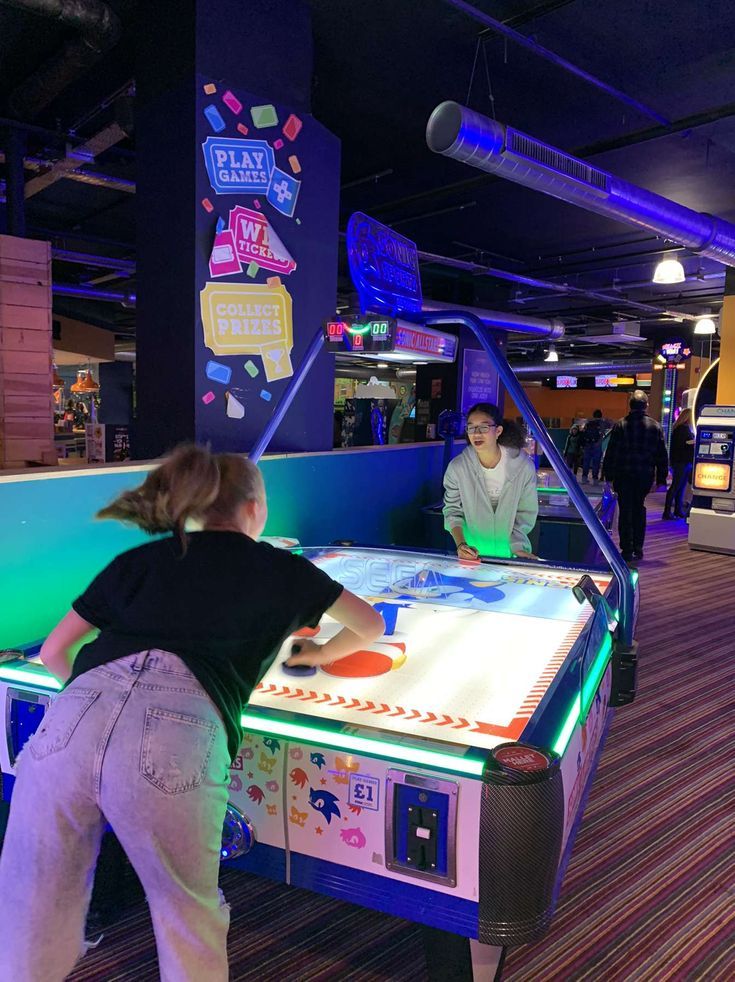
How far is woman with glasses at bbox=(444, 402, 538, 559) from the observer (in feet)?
11.4

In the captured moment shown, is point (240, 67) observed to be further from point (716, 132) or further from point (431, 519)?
point (716, 132)

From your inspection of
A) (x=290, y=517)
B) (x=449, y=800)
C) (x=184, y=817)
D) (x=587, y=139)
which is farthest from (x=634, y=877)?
(x=587, y=139)

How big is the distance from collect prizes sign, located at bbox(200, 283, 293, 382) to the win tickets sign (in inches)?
4.8

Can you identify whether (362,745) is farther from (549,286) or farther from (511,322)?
(549,286)

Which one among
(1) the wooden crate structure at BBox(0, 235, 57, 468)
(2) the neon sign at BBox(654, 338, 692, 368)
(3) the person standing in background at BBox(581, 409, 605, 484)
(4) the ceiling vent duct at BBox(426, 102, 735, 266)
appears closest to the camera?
(4) the ceiling vent duct at BBox(426, 102, 735, 266)

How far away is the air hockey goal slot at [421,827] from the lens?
137cm

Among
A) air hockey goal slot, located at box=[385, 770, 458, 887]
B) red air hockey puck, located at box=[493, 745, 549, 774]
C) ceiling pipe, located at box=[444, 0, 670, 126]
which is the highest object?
ceiling pipe, located at box=[444, 0, 670, 126]

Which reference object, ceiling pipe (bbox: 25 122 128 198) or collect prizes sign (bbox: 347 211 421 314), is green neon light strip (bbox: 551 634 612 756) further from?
ceiling pipe (bbox: 25 122 128 198)

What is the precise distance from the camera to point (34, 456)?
5648 mm

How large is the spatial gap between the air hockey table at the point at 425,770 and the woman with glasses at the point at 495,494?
1464 mm

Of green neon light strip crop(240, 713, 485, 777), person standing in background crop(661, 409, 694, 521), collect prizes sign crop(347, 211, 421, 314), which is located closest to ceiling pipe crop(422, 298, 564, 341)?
person standing in background crop(661, 409, 694, 521)

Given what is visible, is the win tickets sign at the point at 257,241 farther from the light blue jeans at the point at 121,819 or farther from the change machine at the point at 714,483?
the change machine at the point at 714,483

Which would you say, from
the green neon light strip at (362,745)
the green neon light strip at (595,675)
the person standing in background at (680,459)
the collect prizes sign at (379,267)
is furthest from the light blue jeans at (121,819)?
the person standing in background at (680,459)

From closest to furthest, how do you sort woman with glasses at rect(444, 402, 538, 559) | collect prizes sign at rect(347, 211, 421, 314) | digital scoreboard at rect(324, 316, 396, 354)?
1. digital scoreboard at rect(324, 316, 396, 354)
2. collect prizes sign at rect(347, 211, 421, 314)
3. woman with glasses at rect(444, 402, 538, 559)
